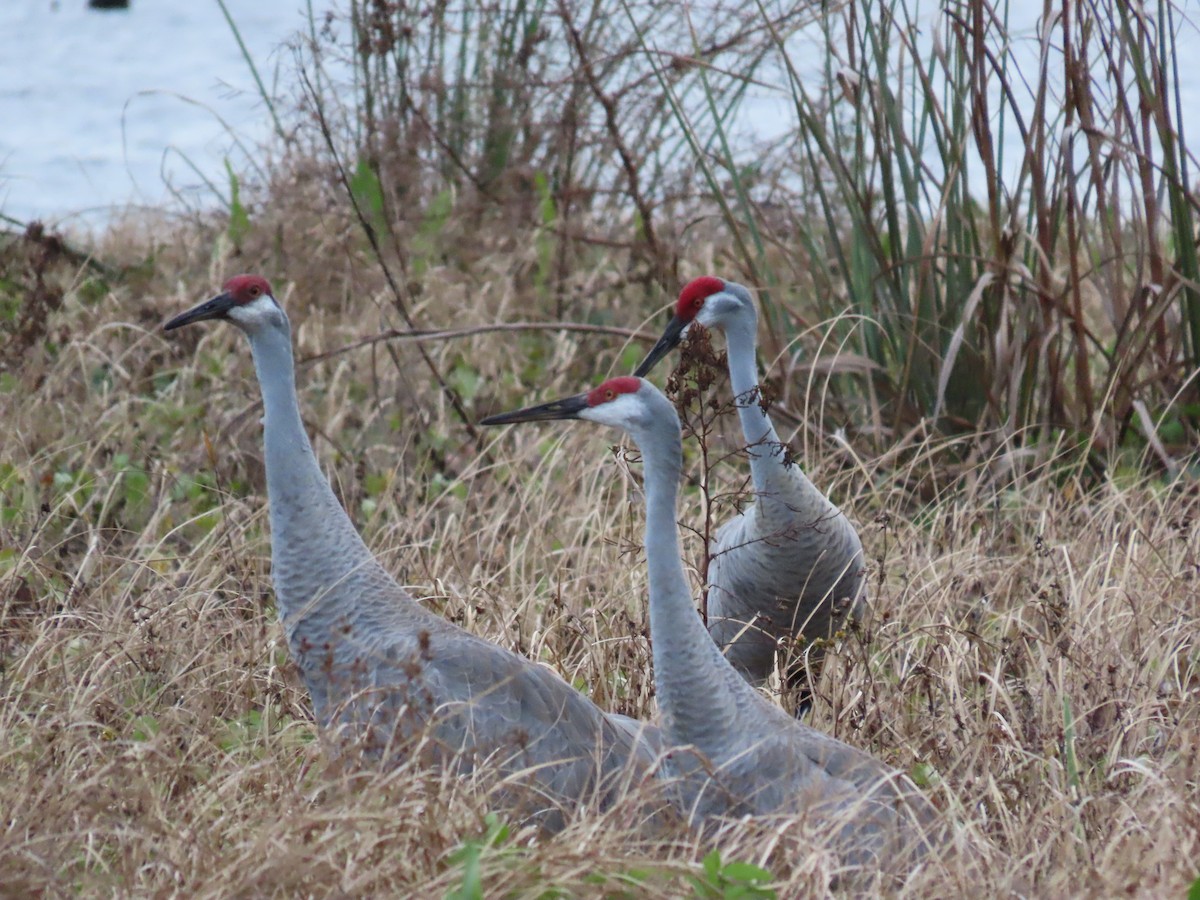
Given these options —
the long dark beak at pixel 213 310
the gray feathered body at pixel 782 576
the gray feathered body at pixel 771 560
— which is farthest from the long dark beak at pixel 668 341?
the long dark beak at pixel 213 310

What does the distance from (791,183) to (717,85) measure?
1279 millimetres

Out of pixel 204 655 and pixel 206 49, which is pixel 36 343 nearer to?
pixel 204 655

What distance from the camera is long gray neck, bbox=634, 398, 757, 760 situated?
308 cm

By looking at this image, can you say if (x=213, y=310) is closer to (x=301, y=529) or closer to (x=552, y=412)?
(x=301, y=529)

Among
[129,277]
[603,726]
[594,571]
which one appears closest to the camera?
[603,726]

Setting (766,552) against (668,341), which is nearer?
(766,552)

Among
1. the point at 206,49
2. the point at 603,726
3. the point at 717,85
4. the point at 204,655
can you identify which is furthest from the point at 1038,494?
the point at 206,49

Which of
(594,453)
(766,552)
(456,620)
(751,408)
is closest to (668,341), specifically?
(751,408)

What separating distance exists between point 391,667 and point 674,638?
0.65 metres

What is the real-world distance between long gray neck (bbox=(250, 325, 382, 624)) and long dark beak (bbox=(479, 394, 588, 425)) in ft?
1.51

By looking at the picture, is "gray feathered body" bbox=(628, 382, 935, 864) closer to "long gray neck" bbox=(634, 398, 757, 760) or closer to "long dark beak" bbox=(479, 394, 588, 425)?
"long gray neck" bbox=(634, 398, 757, 760)

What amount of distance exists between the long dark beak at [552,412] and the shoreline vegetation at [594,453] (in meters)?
0.34

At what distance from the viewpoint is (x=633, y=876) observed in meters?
2.61

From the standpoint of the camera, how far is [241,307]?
3.62 m
